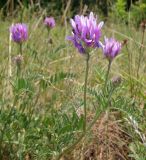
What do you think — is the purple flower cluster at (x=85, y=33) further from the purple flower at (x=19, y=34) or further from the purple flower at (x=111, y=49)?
the purple flower at (x=19, y=34)

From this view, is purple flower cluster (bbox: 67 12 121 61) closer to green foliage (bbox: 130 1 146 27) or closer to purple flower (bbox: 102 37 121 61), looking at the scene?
purple flower (bbox: 102 37 121 61)

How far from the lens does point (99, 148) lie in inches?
50.0

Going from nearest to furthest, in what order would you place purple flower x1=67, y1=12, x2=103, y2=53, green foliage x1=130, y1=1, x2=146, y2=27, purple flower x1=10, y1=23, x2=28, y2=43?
purple flower x1=67, y1=12, x2=103, y2=53 → purple flower x1=10, y1=23, x2=28, y2=43 → green foliage x1=130, y1=1, x2=146, y2=27

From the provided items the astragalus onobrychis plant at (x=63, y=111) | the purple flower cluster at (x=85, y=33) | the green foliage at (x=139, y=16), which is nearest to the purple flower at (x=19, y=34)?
the astragalus onobrychis plant at (x=63, y=111)

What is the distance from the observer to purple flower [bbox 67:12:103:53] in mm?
951

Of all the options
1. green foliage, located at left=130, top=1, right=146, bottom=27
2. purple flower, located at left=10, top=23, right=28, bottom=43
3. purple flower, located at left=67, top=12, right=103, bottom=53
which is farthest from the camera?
green foliage, located at left=130, top=1, right=146, bottom=27

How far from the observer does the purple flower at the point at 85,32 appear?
0.95 m

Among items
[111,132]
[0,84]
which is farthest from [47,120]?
[0,84]

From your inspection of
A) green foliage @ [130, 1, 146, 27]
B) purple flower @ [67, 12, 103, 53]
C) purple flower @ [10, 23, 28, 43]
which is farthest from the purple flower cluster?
green foliage @ [130, 1, 146, 27]

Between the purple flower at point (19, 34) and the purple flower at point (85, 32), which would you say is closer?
the purple flower at point (85, 32)

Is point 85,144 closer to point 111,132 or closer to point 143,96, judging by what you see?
point 111,132

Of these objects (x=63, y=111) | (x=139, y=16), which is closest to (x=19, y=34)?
(x=63, y=111)

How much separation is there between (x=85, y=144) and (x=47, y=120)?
17 cm

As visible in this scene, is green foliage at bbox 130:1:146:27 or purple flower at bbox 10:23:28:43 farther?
green foliage at bbox 130:1:146:27
